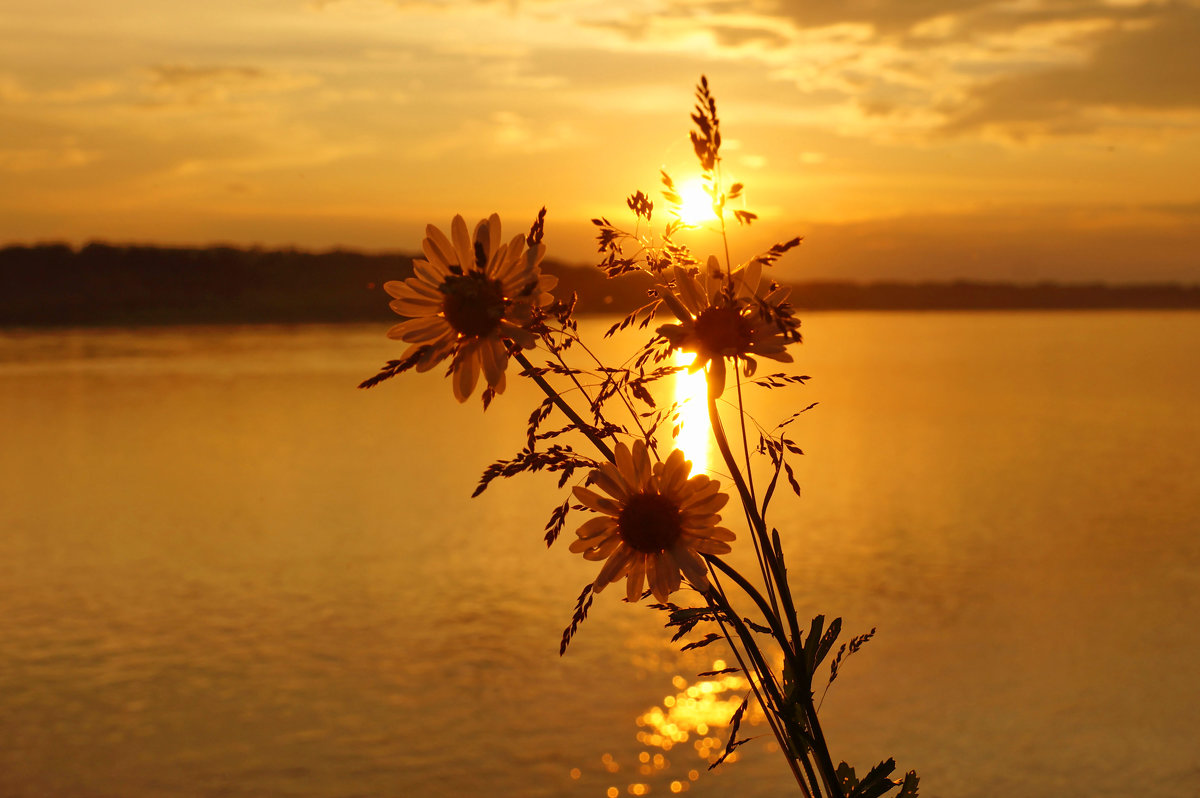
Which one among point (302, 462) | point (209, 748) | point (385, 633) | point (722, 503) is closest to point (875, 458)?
point (302, 462)

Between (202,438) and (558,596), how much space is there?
1598 centimetres

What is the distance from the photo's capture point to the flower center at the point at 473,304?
130cm

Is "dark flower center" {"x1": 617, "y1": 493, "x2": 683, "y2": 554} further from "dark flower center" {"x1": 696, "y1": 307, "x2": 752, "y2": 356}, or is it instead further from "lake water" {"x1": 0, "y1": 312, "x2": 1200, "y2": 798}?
"lake water" {"x1": 0, "y1": 312, "x2": 1200, "y2": 798}

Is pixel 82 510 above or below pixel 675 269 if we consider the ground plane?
below

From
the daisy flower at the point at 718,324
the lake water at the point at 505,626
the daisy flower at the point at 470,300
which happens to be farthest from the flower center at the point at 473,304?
the lake water at the point at 505,626

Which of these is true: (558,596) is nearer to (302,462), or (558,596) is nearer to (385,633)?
(385,633)

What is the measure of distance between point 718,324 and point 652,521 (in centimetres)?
26

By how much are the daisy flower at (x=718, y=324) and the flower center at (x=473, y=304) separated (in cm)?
19

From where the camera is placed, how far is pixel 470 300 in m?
1.32

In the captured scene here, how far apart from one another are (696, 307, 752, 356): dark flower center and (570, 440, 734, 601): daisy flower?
0.14 m

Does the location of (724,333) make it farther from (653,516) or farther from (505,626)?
(505,626)

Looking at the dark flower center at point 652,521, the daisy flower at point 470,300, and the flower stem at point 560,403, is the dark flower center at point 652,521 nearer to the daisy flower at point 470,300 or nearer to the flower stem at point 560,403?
the flower stem at point 560,403

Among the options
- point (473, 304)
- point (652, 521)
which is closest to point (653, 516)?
point (652, 521)

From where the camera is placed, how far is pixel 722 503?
1.41m
